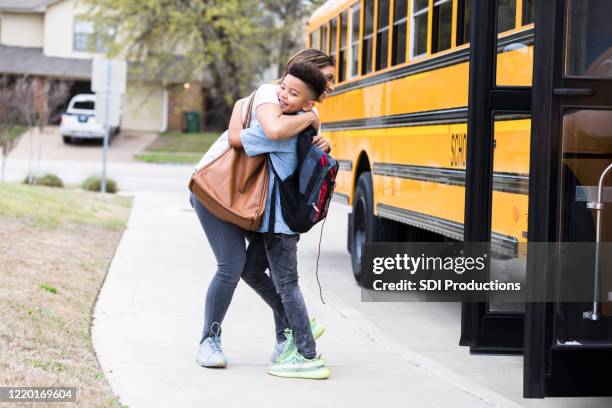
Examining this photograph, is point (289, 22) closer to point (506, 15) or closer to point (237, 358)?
point (506, 15)

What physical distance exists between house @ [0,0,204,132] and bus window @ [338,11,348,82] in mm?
37092

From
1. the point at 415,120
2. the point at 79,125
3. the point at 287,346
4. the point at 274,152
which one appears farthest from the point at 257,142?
the point at 79,125

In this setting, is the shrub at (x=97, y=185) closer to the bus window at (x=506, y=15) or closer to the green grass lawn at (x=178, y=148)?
the bus window at (x=506, y=15)

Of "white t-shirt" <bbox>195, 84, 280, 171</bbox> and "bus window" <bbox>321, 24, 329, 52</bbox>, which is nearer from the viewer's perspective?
"white t-shirt" <bbox>195, 84, 280, 171</bbox>

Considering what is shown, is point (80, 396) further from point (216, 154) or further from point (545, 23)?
point (545, 23)

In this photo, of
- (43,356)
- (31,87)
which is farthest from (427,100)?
(31,87)

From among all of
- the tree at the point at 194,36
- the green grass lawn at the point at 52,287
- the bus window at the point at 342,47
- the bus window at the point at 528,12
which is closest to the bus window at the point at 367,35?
the bus window at the point at 342,47

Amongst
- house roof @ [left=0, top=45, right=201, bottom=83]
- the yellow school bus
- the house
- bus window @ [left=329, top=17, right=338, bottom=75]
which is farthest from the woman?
house roof @ [left=0, top=45, right=201, bottom=83]

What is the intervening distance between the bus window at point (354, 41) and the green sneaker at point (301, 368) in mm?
6085

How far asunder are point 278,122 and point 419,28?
12.2 ft

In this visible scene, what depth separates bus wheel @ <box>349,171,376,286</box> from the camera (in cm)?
1066

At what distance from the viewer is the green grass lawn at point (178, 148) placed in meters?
40.0

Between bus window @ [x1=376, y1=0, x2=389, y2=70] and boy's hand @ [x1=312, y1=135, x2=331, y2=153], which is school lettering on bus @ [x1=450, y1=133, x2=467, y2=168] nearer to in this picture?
boy's hand @ [x1=312, y1=135, x2=331, y2=153]

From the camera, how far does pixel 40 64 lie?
50.4 metres
